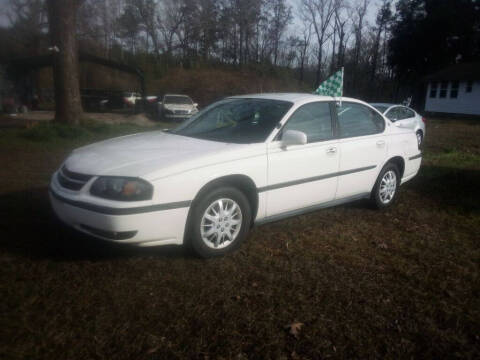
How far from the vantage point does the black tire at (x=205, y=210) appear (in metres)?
3.46

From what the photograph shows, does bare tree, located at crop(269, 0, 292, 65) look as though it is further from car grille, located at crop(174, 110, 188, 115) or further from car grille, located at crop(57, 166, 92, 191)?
car grille, located at crop(57, 166, 92, 191)

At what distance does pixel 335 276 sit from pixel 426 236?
1.72m

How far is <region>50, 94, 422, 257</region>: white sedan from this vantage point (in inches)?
127

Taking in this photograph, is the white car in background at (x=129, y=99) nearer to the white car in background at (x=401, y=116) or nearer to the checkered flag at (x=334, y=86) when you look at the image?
the white car in background at (x=401, y=116)

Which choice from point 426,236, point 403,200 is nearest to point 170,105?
point 403,200

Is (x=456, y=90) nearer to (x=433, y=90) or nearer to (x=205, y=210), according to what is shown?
(x=433, y=90)

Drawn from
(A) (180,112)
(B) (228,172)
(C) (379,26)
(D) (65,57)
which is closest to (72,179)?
(B) (228,172)

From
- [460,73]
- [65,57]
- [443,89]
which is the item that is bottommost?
[443,89]

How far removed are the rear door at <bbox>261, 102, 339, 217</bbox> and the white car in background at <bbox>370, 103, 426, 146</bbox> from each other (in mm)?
6905

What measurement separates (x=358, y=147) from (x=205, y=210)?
7.47 feet

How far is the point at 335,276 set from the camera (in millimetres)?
3461

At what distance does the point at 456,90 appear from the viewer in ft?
102

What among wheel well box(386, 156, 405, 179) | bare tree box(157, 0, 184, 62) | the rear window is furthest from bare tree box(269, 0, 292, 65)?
wheel well box(386, 156, 405, 179)

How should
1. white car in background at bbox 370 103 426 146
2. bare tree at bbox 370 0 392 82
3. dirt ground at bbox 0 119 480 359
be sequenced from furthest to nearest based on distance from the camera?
bare tree at bbox 370 0 392 82 < white car in background at bbox 370 103 426 146 < dirt ground at bbox 0 119 480 359
